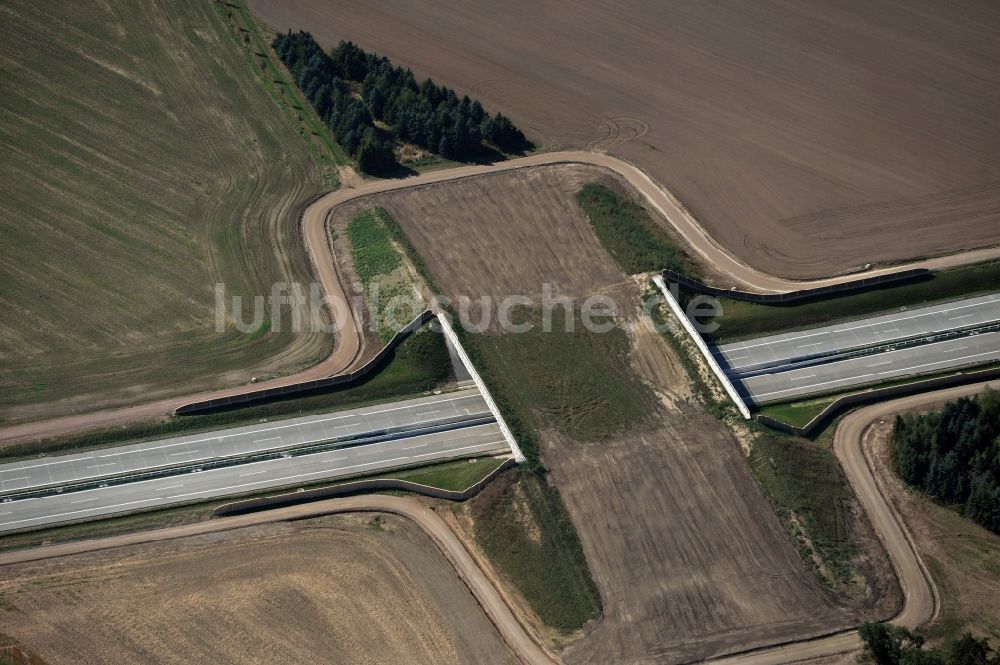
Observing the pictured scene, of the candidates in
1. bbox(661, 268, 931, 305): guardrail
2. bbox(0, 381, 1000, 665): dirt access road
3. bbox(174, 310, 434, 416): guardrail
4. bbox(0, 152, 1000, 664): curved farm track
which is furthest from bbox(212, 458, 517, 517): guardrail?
bbox(661, 268, 931, 305): guardrail

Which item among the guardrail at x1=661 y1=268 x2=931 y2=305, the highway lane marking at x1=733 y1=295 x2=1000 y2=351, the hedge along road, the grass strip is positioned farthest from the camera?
the grass strip

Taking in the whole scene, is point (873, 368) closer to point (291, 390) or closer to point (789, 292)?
point (789, 292)

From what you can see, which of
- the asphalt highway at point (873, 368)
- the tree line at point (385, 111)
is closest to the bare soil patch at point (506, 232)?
the tree line at point (385, 111)

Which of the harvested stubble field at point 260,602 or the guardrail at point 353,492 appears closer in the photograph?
the harvested stubble field at point 260,602

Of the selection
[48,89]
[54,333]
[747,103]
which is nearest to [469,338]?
[54,333]

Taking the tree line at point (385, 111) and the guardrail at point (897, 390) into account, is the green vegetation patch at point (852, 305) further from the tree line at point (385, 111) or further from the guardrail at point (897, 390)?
the tree line at point (385, 111)

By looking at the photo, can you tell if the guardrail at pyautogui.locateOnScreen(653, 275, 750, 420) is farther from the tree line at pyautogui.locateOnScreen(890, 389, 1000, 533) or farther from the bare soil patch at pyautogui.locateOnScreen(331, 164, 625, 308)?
the tree line at pyautogui.locateOnScreen(890, 389, 1000, 533)

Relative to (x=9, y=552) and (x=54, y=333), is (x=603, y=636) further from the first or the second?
(x=54, y=333)
